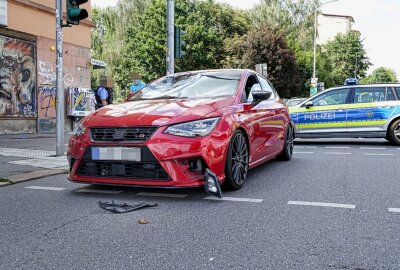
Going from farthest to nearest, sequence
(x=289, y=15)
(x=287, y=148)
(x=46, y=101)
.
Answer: (x=289, y=15), (x=46, y=101), (x=287, y=148)

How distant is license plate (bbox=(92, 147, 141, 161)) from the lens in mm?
4738

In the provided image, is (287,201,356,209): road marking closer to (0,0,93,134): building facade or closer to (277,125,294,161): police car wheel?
(277,125,294,161): police car wheel

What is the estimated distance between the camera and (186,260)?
121 inches

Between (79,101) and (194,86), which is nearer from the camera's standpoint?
(194,86)

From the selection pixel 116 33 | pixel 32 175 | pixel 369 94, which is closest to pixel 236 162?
pixel 32 175

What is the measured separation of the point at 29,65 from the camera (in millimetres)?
15250

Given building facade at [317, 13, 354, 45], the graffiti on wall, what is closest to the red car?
the graffiti on wall

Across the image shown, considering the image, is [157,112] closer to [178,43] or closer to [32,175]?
[32,175]

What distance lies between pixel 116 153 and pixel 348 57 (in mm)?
62078

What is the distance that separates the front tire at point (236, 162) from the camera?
514 centimetres

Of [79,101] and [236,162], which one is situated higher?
A: [79,101]

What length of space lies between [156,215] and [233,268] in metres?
1.51

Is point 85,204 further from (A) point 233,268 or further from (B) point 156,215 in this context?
(A) point 233,268

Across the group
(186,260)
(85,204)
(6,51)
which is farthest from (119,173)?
(6,51)
